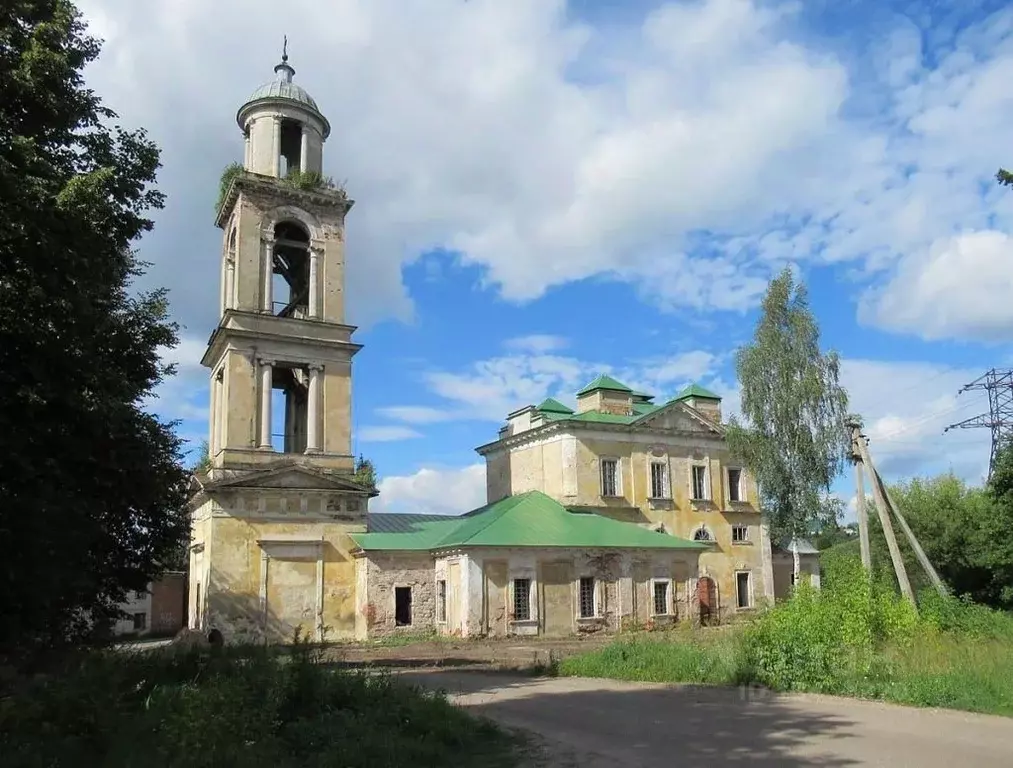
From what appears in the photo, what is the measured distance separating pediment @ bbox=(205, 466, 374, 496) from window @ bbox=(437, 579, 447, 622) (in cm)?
405

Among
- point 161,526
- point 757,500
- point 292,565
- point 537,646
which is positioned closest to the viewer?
point 161,526

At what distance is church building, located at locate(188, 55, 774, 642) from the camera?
91.2 ft

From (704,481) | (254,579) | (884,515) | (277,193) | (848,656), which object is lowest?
(848,656)

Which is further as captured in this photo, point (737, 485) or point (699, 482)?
point (737, 485)

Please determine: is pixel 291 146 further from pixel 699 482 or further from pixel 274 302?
pixel 699 482

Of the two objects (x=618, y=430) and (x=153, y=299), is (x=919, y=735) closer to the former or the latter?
(x=153, y=299)

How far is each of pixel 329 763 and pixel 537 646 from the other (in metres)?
18.7

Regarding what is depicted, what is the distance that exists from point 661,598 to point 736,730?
23226mm

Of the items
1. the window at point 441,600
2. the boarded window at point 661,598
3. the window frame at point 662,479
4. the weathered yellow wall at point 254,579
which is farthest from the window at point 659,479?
the weathered yellow wall at point 254,579

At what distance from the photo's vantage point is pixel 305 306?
106 ft

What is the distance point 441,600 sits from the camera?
29500 millimetres

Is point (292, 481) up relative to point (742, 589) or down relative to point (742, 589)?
up

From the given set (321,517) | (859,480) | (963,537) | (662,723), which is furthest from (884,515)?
(321,517)

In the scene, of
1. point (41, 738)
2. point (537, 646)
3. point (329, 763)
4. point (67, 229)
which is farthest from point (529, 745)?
point (537, 646)
